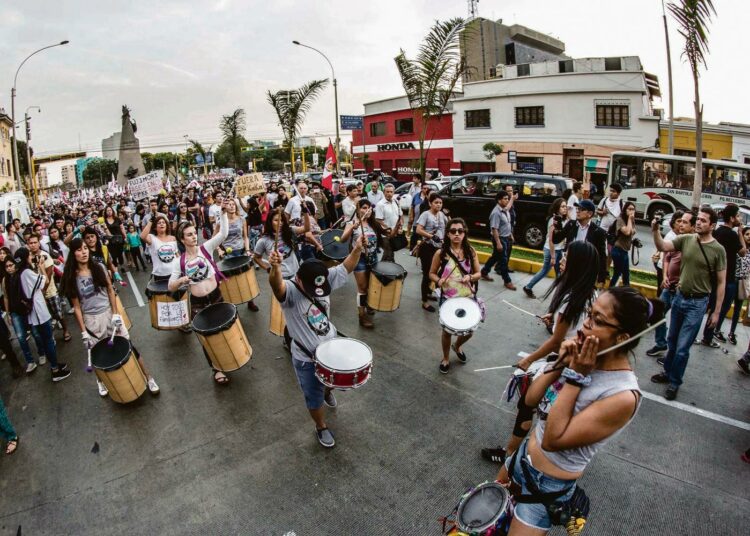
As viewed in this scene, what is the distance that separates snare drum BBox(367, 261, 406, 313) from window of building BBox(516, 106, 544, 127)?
1044 inches

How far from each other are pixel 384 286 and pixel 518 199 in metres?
6.45

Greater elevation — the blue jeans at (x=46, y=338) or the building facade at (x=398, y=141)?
the building facade at (x=398, y=141)

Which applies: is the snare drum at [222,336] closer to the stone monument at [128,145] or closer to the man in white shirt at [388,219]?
the man in white shirt at [388,219]

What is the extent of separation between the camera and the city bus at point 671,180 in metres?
14.4

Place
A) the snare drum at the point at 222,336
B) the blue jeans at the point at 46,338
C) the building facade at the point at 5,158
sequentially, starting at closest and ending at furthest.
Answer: the snare drum at the point at 222,336
the blue jeans at the point at 46,338
the building facade at the point at 5,158

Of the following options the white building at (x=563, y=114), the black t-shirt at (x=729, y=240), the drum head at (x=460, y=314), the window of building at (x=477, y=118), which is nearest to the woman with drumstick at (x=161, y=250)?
the drum head at (x=460, y=314)

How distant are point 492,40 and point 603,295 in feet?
146

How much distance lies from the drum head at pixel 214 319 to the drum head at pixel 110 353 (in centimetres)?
77

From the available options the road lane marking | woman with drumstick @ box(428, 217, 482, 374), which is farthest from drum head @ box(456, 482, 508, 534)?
the road lane marking

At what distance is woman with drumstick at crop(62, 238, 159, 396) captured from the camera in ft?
16.2

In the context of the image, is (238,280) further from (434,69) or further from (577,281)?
(434,69)

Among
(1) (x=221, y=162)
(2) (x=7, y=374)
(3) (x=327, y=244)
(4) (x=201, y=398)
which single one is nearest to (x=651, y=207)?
(3) (x=327, y=244)

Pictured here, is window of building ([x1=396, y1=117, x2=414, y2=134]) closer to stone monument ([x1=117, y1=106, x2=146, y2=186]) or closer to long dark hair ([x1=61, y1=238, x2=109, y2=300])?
stone monument ([x1=117, y1=106, x2=146, y2=186])

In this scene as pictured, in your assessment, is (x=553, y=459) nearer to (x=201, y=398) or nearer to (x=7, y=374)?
(x=201, y=398)
